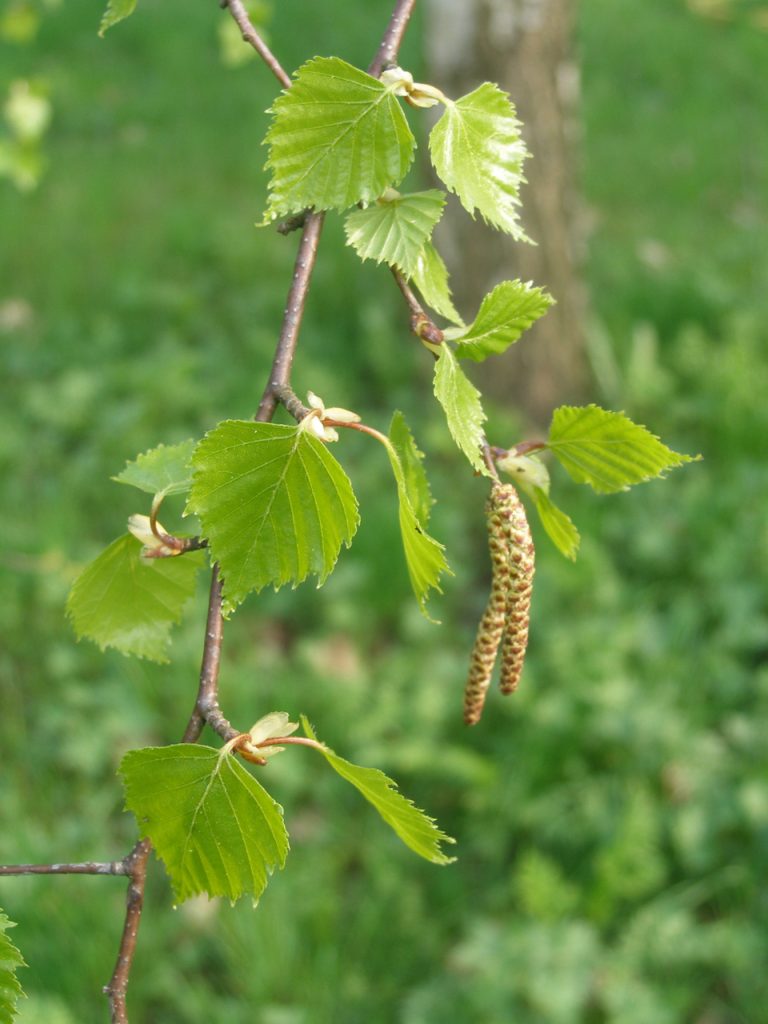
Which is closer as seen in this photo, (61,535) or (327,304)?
(61,535)

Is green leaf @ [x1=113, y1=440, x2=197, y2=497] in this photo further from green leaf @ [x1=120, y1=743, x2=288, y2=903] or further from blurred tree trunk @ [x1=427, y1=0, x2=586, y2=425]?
blurred tree trunk @ [x1=427, y1=0, x2=586, y2=425]

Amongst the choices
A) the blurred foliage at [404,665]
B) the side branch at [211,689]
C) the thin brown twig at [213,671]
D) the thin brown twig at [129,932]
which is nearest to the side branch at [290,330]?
the thin brown twig at [213,671]

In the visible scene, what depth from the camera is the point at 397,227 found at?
2.33 feet

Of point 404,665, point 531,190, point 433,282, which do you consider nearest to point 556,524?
point 433,282

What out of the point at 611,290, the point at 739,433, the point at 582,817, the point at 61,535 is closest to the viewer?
the point at 582,817

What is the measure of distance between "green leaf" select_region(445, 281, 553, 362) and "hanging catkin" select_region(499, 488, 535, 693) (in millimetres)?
94

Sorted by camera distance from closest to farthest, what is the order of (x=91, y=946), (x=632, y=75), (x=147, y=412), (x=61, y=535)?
1. (x=91, y=946)
2. (x=61, y=535)
3. (x=147, y=412)
4. (x=632, y=75)

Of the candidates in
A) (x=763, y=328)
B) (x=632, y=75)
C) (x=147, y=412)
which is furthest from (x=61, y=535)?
(x=632, y=75)

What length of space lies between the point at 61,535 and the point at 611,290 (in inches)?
82.4

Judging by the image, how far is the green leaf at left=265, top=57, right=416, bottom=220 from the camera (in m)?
0.67

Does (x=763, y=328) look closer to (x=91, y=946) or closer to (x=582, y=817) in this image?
(x=582, y=817)

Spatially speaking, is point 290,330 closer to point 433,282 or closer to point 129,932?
point 433,282

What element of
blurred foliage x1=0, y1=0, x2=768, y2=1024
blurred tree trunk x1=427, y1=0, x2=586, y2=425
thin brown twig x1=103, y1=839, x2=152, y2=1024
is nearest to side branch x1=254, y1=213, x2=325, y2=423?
thin brown twig x1=103, y1=839, x2=152, y2=1024

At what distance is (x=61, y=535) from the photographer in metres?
2.77
